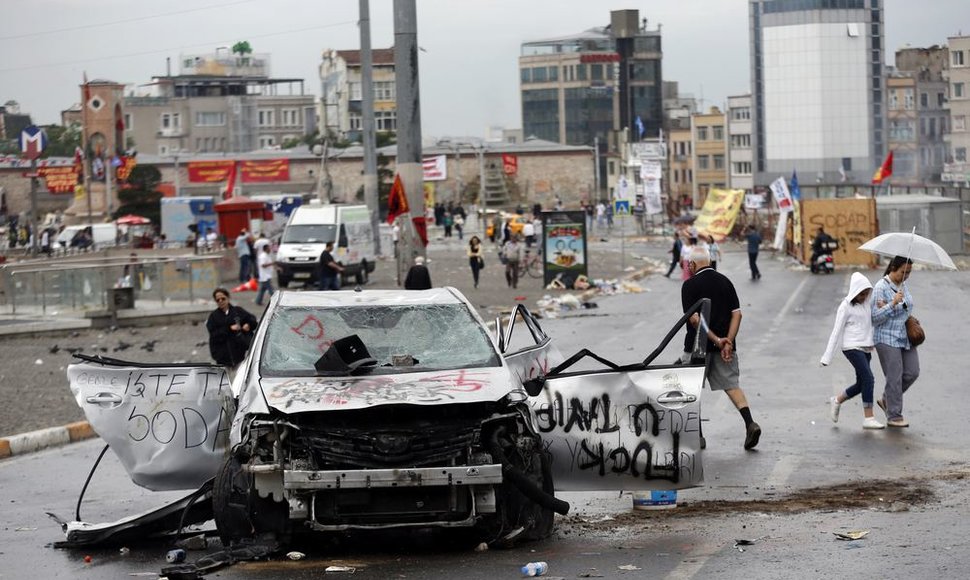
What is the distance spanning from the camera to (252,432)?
8156 mm

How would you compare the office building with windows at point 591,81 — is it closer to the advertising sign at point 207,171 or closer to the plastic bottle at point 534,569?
the advertising sign at point 207,171

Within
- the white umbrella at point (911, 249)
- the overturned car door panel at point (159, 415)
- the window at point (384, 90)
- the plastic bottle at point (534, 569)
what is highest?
the window at point (384, 90)

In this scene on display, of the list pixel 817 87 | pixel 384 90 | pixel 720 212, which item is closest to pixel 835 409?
pixel 720 212

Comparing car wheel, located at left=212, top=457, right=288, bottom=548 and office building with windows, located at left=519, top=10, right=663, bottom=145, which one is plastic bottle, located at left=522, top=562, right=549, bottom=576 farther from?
office building with windows, located at left=519, top=10, right=663, bottom=145

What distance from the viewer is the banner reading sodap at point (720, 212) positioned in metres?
58.6

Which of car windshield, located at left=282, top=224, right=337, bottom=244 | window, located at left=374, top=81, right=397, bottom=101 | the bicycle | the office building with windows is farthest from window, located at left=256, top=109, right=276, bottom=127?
the bicycle

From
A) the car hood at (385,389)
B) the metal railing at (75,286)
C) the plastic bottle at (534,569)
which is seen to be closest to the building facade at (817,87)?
the metal railing at (75,286)

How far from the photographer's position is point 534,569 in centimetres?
771

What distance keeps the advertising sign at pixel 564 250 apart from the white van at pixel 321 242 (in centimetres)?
794

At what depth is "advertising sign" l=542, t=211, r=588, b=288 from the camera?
130ft

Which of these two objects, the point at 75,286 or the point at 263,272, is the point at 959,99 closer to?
the point at 263,272

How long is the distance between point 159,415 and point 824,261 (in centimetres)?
3944

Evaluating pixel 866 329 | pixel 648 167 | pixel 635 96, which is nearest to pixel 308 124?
pixel 635 96

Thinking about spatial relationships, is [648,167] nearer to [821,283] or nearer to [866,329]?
[821,283]
